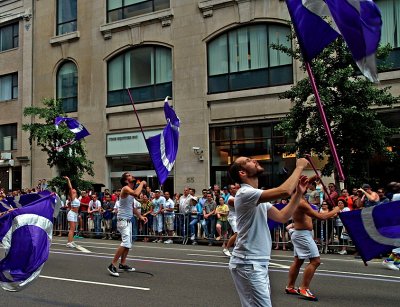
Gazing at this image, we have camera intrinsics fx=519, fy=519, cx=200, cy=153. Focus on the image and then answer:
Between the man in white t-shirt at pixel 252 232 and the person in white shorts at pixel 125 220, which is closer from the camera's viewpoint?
the man in white t-shirt at pixel 252 232

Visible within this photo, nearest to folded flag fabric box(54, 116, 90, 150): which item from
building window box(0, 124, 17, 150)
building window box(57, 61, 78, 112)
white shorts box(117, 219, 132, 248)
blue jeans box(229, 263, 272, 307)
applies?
building window box(57, 61, 78, 112)

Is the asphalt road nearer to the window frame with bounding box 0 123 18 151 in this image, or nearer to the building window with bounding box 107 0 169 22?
the building window with bounding box 107 0 169 22

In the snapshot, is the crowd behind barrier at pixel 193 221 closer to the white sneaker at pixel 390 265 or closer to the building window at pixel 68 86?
the white sneaker at pixel 390 265

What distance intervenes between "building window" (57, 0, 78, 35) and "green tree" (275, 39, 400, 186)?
17412 millimetres

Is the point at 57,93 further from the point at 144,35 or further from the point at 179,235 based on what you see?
the point at 179,235

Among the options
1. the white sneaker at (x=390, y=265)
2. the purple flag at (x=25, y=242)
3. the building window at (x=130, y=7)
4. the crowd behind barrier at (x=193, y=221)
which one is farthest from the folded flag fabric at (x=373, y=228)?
the building window at (x=130, y=7)

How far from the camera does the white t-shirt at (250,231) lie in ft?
14.9

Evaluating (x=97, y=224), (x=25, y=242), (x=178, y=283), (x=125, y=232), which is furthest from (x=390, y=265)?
(x=97, y=224)

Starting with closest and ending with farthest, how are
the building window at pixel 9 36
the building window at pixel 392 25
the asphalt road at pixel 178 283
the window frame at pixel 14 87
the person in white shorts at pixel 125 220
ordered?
the asphalt road at pixel 178 283 < the person in white shorts at pixel 125 220 < the building window at pixel 392 25 < the window frame at pixel 14 87 < the building window at pixel 9 36

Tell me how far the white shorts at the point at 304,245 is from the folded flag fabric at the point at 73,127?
12523mm

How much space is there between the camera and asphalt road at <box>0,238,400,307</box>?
24.2 feet

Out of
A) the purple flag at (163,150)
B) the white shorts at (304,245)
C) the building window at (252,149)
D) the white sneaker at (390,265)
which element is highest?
the building window at (252,149)

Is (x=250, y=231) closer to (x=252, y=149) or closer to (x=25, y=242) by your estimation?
(x=25, y=242)

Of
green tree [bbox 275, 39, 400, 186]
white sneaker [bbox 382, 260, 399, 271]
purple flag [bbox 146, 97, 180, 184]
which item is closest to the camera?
purple flag [bbox 146, 97, 180, 184]
